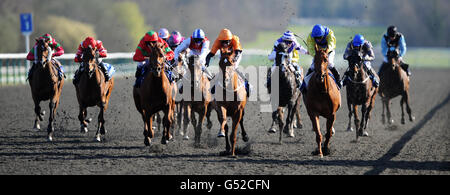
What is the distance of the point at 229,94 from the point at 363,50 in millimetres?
3962

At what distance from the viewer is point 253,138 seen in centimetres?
1169

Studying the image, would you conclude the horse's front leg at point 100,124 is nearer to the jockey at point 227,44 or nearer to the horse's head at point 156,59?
the horse's head at point 156,59

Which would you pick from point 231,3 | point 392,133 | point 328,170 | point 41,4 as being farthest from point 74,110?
point 231,3

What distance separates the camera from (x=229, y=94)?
9.22 metres

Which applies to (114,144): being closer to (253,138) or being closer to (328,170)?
(253,138)

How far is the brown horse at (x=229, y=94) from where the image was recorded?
29.6 ft

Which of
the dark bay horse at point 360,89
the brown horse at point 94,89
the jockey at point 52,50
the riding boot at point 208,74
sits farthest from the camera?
the dark bay horse at point 360,89

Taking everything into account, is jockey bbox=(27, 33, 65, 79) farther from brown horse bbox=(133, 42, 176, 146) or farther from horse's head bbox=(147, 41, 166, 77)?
horse's head bbox=(147, 41, 166, 77)

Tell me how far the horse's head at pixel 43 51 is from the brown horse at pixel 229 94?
12.6ft

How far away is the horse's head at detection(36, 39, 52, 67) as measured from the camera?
1138 centimetres

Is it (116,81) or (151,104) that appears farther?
(116,81)

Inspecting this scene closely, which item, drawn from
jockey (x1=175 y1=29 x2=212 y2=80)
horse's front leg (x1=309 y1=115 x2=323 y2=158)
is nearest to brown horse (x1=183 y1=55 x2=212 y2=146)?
jockey (x1=175 y1=29 x2=212 y2=80)

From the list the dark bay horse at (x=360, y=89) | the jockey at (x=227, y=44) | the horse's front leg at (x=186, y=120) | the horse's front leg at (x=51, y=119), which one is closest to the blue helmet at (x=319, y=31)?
the jockey at (x=227, y=44)

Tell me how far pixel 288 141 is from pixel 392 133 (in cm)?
275
